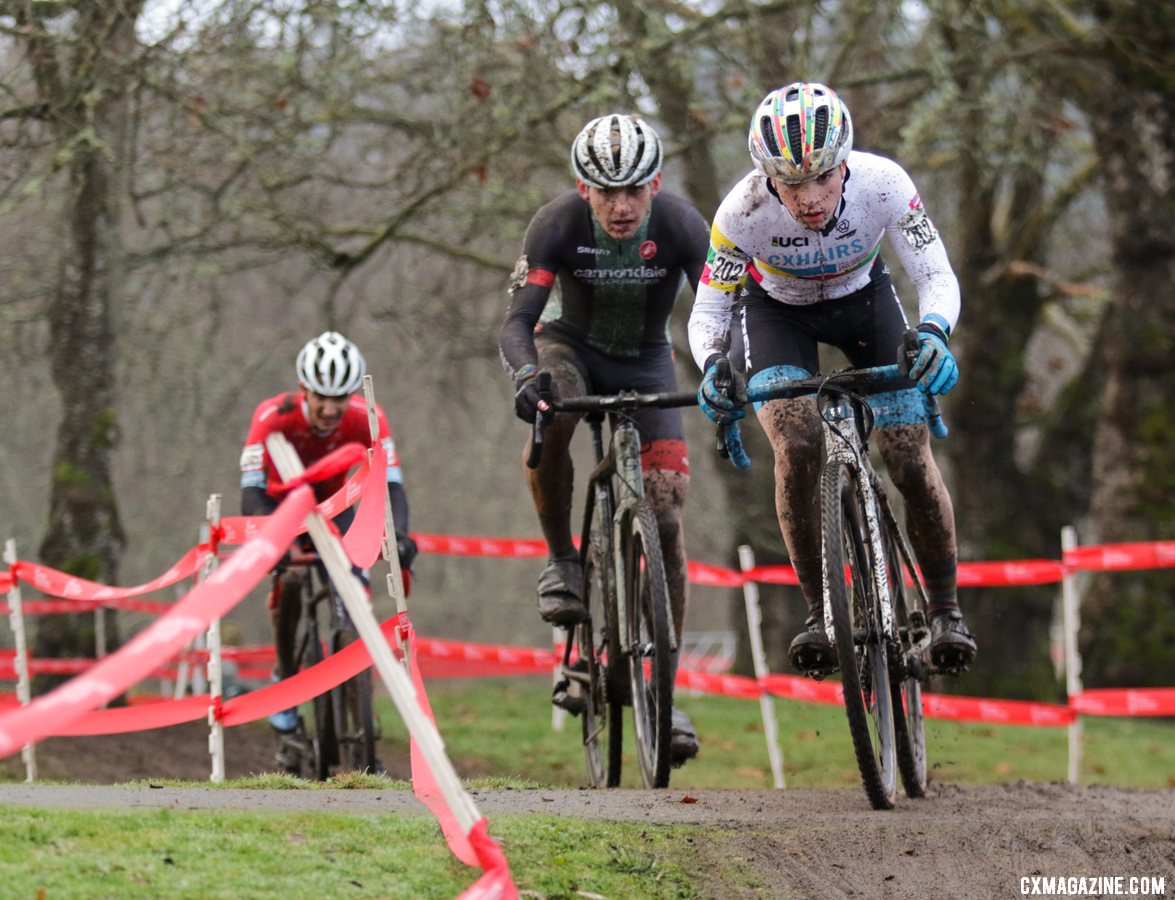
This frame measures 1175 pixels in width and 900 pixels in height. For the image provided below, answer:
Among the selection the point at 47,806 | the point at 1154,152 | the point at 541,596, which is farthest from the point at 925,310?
the point at 1154,152

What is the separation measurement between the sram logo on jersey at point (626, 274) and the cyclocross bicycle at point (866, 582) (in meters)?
1.39

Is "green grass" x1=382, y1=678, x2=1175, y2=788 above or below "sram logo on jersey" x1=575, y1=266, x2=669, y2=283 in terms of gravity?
below

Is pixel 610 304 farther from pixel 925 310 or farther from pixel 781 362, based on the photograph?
pixel 925 310

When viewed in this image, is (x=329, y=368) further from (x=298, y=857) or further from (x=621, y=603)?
(x=298, y=857)

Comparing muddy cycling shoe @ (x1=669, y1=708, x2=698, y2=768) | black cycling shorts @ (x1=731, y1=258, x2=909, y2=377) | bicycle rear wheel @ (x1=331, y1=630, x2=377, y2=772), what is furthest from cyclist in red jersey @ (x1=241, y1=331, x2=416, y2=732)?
black cycling shorts @ (x1=731, y1=258, x2=909, y2=377)

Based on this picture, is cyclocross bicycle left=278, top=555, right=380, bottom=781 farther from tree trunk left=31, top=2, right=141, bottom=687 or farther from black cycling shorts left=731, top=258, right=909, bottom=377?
tree trunk left=31, top=2, right=141, bottom=687

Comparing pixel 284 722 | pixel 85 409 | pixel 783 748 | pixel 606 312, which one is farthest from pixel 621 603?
pixel 85 409

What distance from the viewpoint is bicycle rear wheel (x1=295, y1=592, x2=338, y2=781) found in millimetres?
8227

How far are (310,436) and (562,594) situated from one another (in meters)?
1.88

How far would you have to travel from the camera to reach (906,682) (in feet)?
21.4

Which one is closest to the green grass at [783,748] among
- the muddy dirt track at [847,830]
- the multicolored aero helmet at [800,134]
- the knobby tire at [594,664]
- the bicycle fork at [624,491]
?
the knobby tire at [594,664]

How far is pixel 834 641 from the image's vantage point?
223 inches

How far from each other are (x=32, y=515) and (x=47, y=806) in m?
17.9

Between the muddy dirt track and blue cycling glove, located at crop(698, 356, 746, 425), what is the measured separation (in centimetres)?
154
